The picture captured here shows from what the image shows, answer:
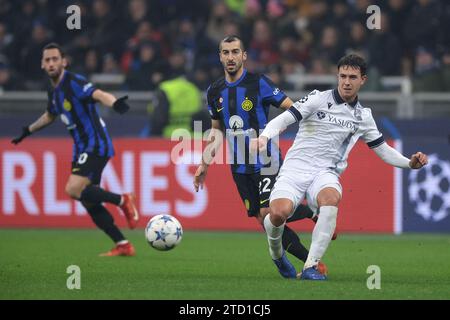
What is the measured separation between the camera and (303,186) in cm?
861

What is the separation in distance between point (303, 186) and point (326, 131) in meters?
0.49

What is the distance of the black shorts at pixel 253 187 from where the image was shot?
916cm

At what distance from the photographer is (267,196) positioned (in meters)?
9.11

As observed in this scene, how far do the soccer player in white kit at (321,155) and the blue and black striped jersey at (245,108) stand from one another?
0.51 m

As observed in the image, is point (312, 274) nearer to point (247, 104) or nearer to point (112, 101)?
point (247, 104)

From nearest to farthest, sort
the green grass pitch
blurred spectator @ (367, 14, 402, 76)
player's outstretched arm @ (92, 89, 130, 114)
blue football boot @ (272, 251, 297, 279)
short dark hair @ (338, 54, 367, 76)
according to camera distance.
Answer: the green grass pitch → short dark hair @ (338, 54, 367, 76) → blue football boot @ (272, 251, 297, 279) → player's outstretched arm @ (92, 89, 130, 114) → blurred spectator @ (367, 14, 402, 76)

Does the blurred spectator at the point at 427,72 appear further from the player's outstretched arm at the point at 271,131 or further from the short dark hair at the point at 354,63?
the player's outstretched arm at the point at 271,131

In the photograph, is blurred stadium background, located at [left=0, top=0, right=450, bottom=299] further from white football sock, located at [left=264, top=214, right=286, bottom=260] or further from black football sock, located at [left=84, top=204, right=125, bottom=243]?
white football sock, located at [left=264, top=214, right=286, bottom=260]

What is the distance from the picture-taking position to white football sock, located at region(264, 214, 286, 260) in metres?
8.59

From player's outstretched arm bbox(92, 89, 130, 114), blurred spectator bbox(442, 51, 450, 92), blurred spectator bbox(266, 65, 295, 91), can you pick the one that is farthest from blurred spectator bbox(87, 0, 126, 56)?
player's outstretched arm bbox(92, 89, 130, 114)

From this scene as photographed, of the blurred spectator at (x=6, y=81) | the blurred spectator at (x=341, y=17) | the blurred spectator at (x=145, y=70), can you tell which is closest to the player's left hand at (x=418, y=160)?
the blurred spectator at (x=145, y=70)
